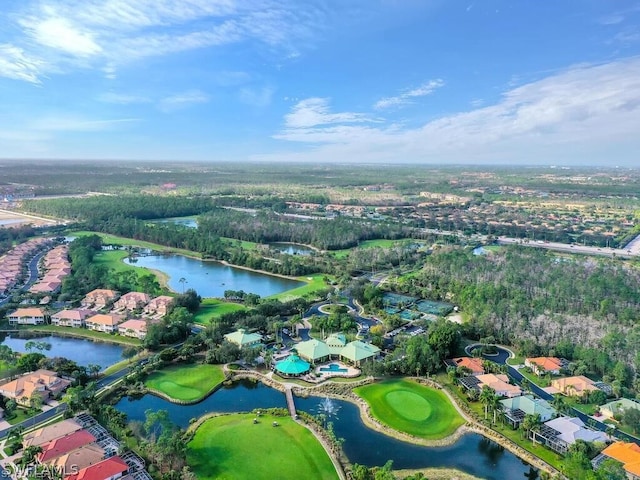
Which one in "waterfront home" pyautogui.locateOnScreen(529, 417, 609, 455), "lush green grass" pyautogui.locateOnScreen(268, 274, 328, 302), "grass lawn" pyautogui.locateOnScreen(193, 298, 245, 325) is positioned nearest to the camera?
"waterfront home" pyautogui.locateOnScreen(529, 417, 609, 455)

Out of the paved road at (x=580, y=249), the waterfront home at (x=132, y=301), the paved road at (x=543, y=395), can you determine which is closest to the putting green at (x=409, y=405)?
the paved road at (x=543, y=395)

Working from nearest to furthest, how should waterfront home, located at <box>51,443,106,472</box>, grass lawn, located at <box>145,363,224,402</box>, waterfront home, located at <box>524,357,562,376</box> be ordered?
waterfront home, located at <box>51,443,106,472</box> → grass lawn, located at <box>145,363,224,402</box> → waterfront home, located at <box>524,357,562,376</box>

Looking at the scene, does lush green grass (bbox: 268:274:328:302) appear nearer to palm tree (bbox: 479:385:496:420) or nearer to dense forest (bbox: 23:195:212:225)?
palm tree (bbox: 479:385:496:420)

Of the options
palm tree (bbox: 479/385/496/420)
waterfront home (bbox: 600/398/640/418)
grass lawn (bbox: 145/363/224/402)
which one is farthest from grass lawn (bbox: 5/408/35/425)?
waterfront home (bbox: 600/398/640/418)

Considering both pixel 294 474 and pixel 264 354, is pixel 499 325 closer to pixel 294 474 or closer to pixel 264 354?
pixel 264 354

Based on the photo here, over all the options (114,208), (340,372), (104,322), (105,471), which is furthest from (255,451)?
(114,208)

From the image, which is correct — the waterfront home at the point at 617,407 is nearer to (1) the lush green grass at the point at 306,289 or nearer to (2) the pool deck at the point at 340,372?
(2) the pool deck at the point at 340,372
